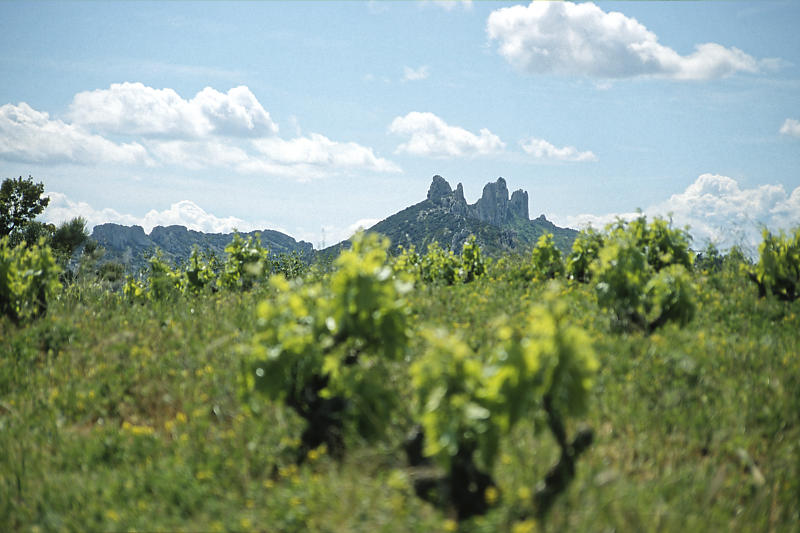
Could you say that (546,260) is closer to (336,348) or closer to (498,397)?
(336,348)

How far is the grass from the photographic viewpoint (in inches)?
141

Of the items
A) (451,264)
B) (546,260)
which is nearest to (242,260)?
(451,264)

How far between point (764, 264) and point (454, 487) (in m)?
8.41

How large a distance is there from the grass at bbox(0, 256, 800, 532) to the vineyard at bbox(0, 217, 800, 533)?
22 millimetres

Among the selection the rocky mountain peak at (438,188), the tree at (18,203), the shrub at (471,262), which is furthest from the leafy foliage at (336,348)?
the rocky mountain peak at (438,188)

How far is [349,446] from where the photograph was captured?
14.2ft

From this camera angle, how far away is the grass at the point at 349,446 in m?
3.59

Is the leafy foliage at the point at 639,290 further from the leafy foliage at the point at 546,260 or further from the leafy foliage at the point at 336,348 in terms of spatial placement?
the leafy foliage at the point at 546,260

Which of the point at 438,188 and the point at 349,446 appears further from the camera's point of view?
the point at 438,188

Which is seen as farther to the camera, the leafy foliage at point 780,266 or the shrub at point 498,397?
the leafy foliage at point 780,266

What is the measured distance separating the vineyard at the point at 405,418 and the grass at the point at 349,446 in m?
0.02

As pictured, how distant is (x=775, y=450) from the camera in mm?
4547

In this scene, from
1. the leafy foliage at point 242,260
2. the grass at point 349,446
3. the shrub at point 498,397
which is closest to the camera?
the shrub at point 498,397

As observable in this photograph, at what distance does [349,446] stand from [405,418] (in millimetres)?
582
